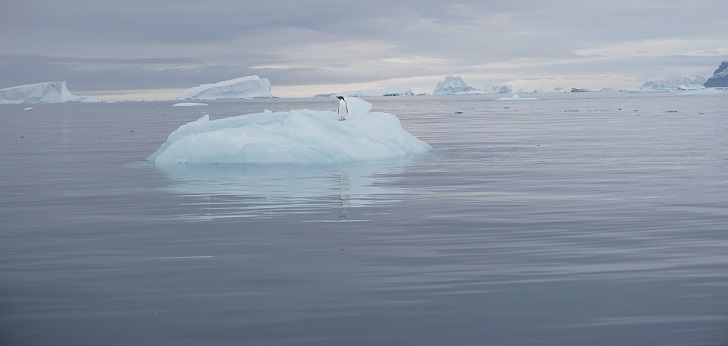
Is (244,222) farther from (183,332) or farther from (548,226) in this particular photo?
(183,332)

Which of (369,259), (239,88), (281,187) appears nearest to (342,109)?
(281,187)

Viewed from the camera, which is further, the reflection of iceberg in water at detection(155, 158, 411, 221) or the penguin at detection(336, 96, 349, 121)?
the penguin at detection(336, 96, 349, 121)

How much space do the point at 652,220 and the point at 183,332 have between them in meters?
7.49

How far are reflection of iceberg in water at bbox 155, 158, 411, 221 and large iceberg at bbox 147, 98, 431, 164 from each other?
21.4 inches

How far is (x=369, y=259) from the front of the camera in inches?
370

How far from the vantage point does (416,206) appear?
1377cm

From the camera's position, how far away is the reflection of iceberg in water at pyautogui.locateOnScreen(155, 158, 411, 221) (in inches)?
538

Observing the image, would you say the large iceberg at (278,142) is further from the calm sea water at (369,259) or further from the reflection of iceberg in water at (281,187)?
the calm sea water at (369,259)

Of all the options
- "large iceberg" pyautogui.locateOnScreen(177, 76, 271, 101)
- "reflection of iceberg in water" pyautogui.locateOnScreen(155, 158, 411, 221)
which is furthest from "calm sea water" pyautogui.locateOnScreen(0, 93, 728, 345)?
"large iceberg" pyautogui.locateOnScreen(177, 76, 271, 101)

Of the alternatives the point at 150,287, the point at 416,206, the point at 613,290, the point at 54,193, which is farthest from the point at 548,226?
the point at 54,193

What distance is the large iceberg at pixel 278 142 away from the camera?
2220 centimetres

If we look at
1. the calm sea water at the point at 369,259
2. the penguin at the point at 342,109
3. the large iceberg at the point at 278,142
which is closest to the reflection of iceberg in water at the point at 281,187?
the calm sea water at the point at 369,259

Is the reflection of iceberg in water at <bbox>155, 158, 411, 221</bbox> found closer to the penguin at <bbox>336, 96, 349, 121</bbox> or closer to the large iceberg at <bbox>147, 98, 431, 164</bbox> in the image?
the large iceberg at <bbox>147, 98, 431, 164</bbox>

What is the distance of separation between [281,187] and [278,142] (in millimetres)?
5662
